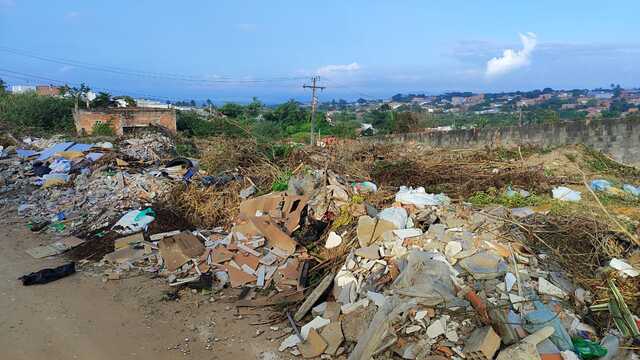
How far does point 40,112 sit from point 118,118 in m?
4.85

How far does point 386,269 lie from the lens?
17.9 ft

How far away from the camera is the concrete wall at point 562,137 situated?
11.7 metres

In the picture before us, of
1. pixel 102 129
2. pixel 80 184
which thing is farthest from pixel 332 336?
pixel 102 129

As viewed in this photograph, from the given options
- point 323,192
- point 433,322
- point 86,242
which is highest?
point 323,192

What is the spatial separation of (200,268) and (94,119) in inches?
603

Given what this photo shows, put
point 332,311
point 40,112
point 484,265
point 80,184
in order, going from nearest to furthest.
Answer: point 484,265 → point 332,311 → point 80,184 → point 40,112

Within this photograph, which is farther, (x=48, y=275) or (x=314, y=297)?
(x=48, y=275)

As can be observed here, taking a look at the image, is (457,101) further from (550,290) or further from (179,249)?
(550,290)

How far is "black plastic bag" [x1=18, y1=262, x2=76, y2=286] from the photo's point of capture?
6.32m

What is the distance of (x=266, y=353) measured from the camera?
479cm

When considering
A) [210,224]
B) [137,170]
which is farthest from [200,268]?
[137,170]

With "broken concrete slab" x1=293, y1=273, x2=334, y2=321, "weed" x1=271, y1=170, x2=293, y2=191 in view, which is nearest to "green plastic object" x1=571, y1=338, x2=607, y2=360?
"broken concrete slab" x1=293, y1=273, x2=334, y2=321

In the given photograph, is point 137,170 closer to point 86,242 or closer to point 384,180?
point 86,242

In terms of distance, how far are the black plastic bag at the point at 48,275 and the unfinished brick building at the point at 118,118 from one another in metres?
12.4
